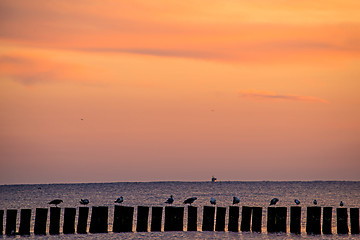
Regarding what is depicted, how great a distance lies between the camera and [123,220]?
104 feet

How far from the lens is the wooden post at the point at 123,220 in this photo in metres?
31.5

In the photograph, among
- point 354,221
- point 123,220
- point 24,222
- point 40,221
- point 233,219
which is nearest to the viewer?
point 24,222

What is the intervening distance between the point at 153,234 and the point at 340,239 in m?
8.91

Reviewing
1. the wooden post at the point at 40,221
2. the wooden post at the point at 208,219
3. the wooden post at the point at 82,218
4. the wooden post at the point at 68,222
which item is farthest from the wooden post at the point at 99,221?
the wooden post at the point at 208,219

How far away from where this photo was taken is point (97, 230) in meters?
31.6

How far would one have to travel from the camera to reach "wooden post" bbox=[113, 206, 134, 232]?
1242 inches

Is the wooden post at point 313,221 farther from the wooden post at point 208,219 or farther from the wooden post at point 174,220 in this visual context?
the wooden post at point 174,220

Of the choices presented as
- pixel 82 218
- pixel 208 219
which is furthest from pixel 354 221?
pixel 82 218

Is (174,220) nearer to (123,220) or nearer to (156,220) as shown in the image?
(156,220)

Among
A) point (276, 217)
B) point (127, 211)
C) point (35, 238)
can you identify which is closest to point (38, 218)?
point (35, 238)

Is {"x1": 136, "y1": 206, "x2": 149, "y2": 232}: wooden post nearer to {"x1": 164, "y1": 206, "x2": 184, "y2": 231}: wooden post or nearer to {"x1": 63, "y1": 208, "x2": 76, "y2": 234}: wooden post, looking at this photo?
{"x1": 164, "y1": 206, "x2": 184, "y2": 231}: wooden post

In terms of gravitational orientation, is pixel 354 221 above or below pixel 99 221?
above

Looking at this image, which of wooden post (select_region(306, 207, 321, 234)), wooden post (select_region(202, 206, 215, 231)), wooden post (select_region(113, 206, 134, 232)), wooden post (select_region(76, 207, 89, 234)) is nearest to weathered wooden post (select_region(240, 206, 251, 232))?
wooden post (select_region(202, 206, 215, 231))

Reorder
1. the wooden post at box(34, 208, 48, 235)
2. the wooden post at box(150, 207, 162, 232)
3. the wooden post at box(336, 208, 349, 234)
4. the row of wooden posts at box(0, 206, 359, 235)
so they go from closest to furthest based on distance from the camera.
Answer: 1. the wooden post at box(34, 208, 48, 235)
2. the row of wooden posts at box(0, 206, 359, 235)
3. the wooden post at box(150, 207, 162, 232)
4. the wooden post at box(336, 208, 349, 234)
